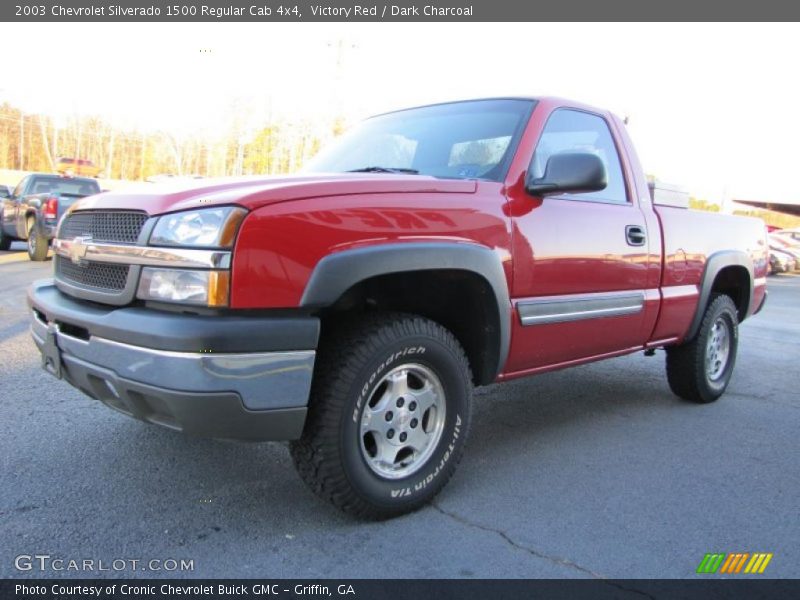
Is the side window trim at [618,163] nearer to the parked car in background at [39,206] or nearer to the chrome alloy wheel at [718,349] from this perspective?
the chrome alloy wheel at [718,349]

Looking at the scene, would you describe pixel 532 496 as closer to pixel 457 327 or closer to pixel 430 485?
pixel 430 485

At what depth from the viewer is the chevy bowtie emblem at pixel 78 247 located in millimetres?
2756

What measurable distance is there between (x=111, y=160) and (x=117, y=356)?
77.5m

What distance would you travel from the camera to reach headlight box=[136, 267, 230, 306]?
2260 millimetres

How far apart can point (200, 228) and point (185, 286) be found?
0.70 feet

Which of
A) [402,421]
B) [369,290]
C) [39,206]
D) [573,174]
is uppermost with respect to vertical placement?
[573,174]

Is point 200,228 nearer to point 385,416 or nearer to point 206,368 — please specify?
point 206,368

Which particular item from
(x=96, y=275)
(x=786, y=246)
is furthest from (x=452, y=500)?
(x=786, y=246)

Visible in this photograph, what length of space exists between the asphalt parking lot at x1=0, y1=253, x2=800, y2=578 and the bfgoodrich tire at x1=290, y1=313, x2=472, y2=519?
0.56 ft

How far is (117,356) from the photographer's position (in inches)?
93.1

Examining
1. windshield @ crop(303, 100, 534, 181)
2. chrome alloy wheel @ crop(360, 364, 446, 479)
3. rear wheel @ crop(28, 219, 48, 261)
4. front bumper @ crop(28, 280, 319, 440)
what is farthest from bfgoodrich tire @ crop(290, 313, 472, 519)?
rear wheel @ crop(28, 219, 48, 261)

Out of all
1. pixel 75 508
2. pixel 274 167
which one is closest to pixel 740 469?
pixel 75 508

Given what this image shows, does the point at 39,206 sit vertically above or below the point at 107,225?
below
